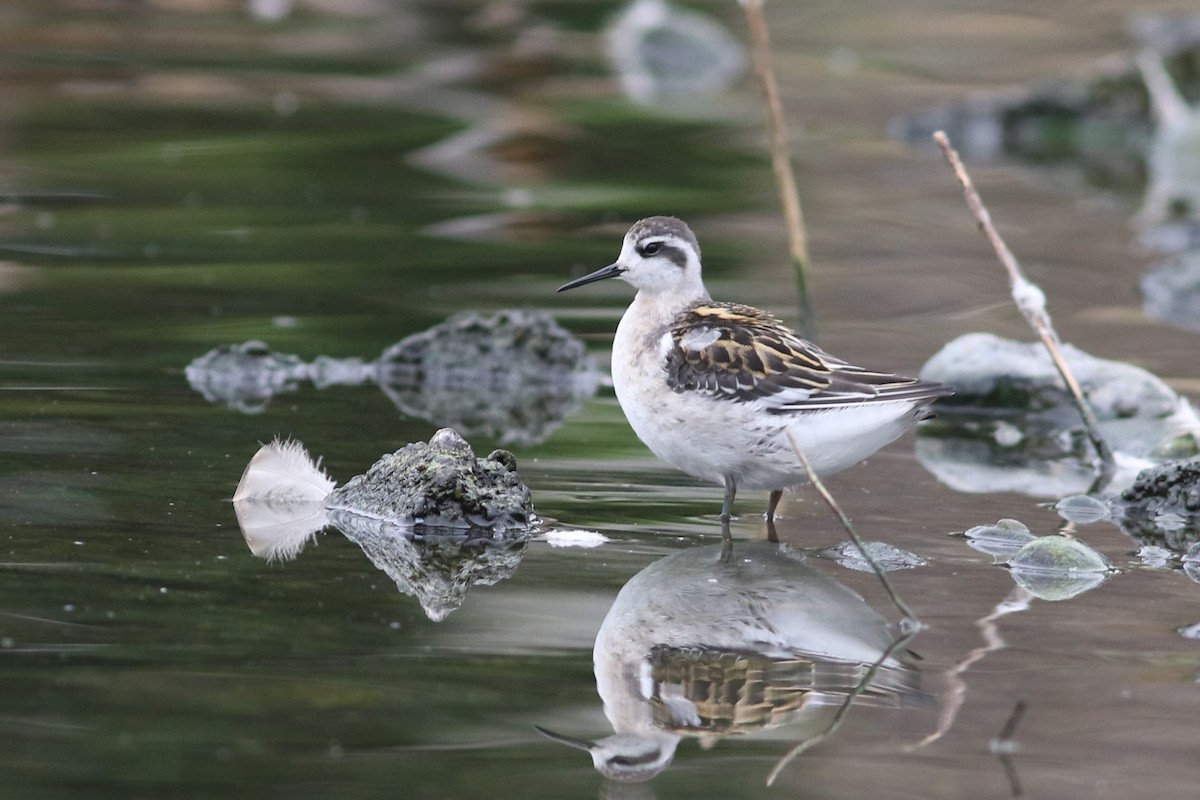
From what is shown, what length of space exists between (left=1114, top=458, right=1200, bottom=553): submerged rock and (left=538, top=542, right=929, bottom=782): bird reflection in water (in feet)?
5.78

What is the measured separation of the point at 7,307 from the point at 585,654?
657cm

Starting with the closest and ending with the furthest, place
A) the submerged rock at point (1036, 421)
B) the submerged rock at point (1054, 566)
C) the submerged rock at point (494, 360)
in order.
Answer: the submerged rock at point (1054, 566) < the submerged rock at point (1036, 421) < the submerged rock at point (494, 360)

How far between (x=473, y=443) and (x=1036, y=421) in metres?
3.35

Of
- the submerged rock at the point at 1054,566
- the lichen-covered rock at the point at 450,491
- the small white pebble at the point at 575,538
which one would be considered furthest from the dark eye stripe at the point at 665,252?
the submerged rock at the point at 1054,566

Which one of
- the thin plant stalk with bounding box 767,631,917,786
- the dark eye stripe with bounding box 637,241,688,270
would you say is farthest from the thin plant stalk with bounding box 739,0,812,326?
the thin plant stalk with bounding box 767,631,917,786

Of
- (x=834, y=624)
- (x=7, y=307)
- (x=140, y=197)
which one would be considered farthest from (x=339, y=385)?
(x=140, y=197)

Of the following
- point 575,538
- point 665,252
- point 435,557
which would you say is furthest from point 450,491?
point 665,252

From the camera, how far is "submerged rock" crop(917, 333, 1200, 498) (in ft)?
29.1

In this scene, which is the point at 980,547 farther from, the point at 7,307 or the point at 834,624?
the point at 7,307

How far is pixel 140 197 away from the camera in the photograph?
584 inches

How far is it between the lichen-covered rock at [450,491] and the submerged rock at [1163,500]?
2698 mm

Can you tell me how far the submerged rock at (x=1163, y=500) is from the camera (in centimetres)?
779

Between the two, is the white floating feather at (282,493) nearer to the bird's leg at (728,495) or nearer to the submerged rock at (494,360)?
the bird's leg at (728,495)

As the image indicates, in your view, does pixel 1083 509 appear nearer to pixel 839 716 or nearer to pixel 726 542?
pixel 726 542
